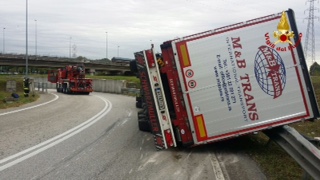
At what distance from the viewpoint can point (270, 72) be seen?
6.95 metres

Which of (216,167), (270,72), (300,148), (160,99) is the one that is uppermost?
(270,72)

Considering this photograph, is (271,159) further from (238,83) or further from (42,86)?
(42,86)

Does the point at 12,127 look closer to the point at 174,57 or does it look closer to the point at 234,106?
the point at 174,57

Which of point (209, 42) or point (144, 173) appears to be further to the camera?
point (209, 42)

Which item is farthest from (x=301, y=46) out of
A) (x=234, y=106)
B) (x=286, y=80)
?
(x=234, y=106)

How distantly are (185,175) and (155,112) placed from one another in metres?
2.16

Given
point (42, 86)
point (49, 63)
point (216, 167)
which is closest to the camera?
point (216, 167)

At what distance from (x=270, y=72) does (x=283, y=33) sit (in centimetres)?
90

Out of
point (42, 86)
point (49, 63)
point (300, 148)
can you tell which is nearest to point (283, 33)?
point (300, 148)

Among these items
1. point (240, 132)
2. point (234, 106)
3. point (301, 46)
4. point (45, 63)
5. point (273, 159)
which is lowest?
point (273, 159)

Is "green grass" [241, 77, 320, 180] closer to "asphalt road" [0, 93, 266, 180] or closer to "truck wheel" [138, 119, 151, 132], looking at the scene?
"asphalt road" [0, 93, 266, 180]

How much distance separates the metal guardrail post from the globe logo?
0.76 meters

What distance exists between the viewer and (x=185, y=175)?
5617mm

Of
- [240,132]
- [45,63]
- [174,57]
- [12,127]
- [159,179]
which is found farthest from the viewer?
[45,63]
